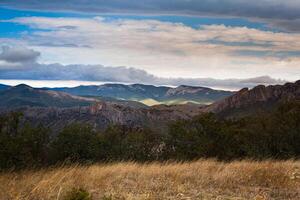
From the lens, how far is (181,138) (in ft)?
95.8

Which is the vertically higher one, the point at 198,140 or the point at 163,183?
the point at 163,183

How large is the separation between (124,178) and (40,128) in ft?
37.9

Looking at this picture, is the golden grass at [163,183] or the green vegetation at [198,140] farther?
the green vegetation at [198,140]

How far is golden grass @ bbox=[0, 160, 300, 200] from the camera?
860 centimetres

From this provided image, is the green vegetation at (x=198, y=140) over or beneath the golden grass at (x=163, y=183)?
beneath

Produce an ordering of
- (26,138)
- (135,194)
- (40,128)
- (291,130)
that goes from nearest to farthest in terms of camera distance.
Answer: (135,194) < (26,138) < (40,128) < (291,130)

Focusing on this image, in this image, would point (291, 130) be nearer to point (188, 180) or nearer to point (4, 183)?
point (188, 180)

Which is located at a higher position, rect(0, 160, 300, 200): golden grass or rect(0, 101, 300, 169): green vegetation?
rect(0, 160, 300, 200): golden grass

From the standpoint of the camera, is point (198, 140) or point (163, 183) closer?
point (163, 183)

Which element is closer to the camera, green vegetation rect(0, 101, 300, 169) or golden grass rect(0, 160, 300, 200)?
golden grass rect(0, 160, 300, 200)

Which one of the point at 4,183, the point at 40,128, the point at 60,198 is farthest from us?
the point at 40,128

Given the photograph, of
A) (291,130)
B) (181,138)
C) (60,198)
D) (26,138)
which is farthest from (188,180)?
Answer: (291,130)

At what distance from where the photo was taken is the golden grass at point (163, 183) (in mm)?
8602

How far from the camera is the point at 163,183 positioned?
1023cm
